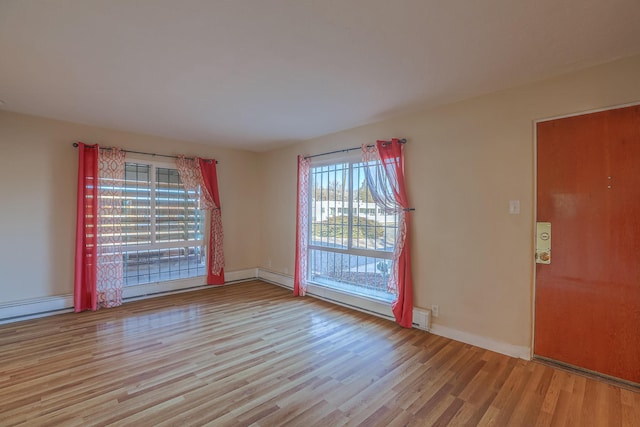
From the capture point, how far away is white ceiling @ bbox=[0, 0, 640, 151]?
1.75 meters

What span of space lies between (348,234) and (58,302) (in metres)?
3.99

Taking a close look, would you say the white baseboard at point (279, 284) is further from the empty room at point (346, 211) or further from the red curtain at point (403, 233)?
the red curtain at point (403, 233)

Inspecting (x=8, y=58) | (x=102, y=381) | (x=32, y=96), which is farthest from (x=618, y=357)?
(x=32, y=96)

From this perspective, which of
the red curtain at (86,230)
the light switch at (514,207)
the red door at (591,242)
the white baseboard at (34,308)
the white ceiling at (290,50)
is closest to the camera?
the white ceiling at (290,50)

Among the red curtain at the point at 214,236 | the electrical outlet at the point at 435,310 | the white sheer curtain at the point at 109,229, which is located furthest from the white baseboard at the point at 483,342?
the white sheer curtain at the point at 109,229

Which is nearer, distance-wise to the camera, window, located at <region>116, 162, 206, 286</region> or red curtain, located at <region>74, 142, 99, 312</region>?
red curtain, located at <region>74, 142, 99, 312</region>

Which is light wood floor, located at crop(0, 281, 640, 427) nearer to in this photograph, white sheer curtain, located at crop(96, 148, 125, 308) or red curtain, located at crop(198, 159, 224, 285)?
white sheer curtain, located at crop(96, 148, 125, 308)

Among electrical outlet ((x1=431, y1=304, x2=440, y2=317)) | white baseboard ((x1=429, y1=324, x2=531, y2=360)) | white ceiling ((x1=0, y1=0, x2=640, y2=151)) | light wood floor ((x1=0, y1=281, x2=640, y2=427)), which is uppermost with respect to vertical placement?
white ceiling ((x1=0, y1=0, x2=640, y2=151))

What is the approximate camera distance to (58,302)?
387cm

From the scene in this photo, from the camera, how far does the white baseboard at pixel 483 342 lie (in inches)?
108

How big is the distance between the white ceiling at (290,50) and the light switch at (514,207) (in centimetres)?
111

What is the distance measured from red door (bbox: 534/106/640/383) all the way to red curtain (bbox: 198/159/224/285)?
15.1ft

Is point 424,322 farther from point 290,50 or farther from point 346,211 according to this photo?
point 290,50

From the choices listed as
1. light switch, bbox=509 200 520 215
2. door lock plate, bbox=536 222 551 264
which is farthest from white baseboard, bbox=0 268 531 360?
light switch, bbox=509 200 520 215
